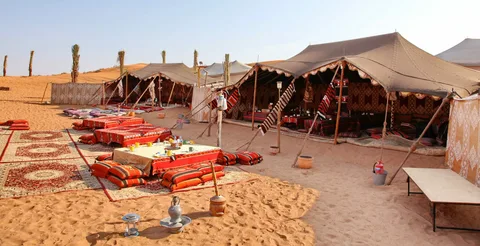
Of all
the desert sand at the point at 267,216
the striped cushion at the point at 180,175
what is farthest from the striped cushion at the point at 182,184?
the desert sand at the point at 267,216

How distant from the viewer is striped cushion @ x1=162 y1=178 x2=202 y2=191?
19.7ft

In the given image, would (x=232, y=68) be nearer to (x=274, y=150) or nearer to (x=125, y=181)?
(x=274, y=150)

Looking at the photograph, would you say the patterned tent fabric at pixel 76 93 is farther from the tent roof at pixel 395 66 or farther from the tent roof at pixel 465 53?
the tent roof at pixel 465 53

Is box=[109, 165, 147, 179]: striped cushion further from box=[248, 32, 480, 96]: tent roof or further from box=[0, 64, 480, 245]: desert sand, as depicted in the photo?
box=[248, 32, 480, 96]: tent roof

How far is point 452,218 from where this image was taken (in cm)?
505

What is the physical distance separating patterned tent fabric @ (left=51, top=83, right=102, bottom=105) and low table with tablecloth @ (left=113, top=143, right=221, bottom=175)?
651 inches

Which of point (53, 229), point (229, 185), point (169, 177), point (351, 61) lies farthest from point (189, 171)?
point (351, 61)

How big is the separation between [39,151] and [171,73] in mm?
13289

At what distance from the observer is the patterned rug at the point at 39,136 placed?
402 inches

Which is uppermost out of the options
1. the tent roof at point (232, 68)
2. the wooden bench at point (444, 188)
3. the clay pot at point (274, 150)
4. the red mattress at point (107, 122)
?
the tent roof at point (232, 68)

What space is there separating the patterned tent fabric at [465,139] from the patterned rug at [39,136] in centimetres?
1012

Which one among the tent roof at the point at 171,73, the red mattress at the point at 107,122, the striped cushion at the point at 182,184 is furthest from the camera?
the tent roof at the point at 171,73

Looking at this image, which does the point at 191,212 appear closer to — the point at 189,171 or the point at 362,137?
the point at 189,171

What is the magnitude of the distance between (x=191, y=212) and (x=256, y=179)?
2.15 meters
